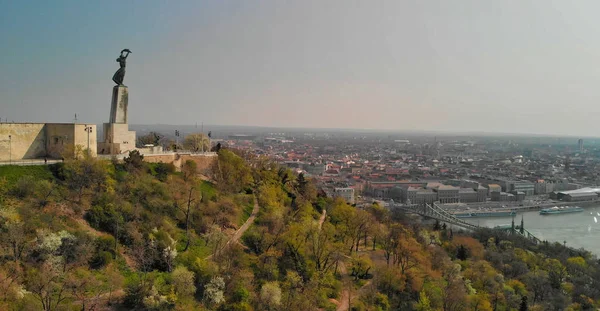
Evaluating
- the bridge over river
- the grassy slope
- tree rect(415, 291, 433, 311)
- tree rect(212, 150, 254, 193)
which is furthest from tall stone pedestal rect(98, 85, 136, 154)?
the bridge over river

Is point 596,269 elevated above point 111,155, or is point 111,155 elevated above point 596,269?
point 111,155

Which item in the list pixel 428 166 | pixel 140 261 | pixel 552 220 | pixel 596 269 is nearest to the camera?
pixel 140 261

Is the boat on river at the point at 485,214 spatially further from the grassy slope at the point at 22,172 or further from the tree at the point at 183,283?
the grassy slope at the point at 22,172

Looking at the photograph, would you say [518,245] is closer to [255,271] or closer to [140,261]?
[255,271]

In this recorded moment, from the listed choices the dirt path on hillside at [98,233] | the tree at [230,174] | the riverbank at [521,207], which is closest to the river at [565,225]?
the riverbank at [521,207]

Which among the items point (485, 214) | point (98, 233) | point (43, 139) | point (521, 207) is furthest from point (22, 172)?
point (521, 207)

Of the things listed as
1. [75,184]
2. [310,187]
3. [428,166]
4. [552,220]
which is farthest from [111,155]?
[428,166]
